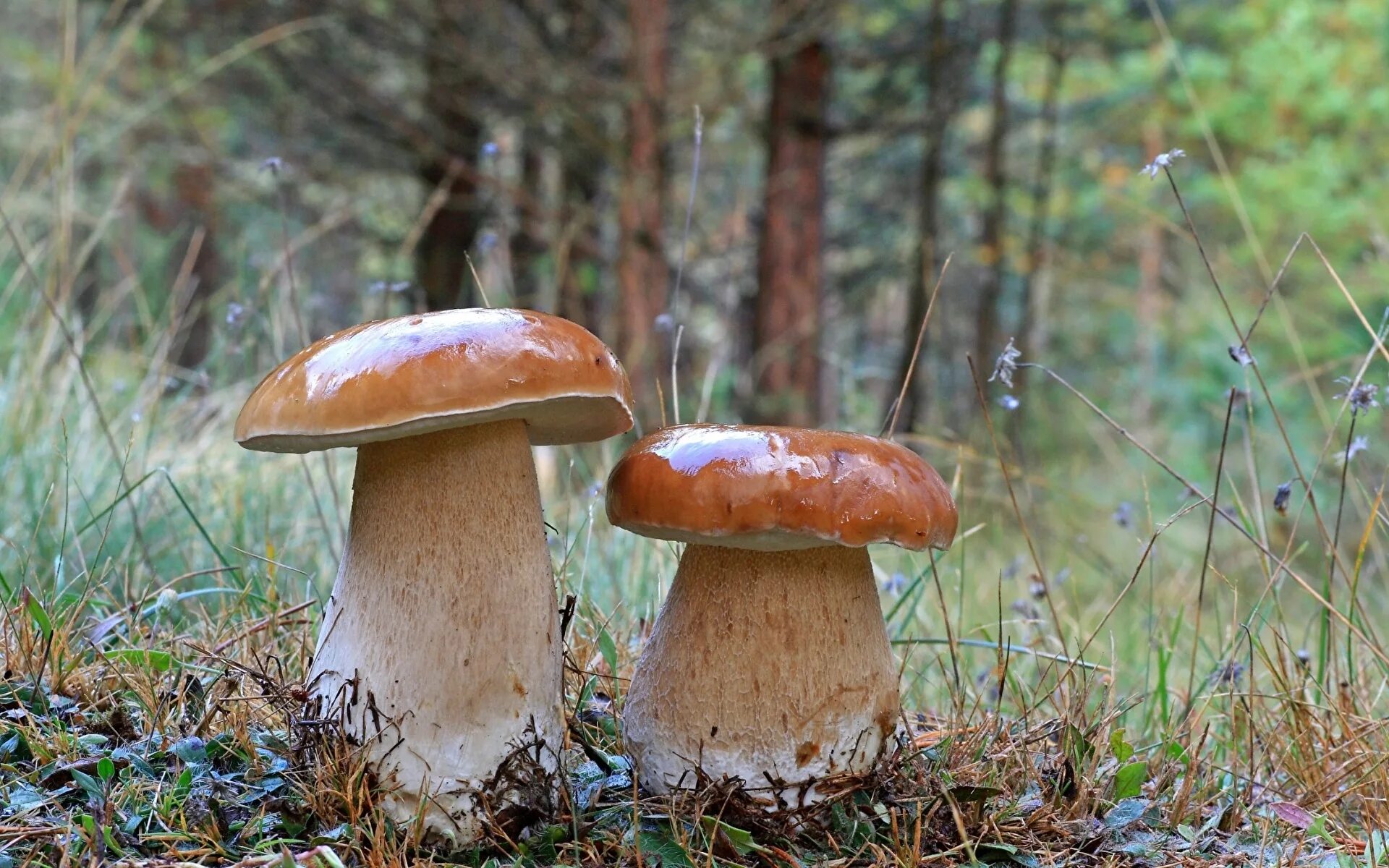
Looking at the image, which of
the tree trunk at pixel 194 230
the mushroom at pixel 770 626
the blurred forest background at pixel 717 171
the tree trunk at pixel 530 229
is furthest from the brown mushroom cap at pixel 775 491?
the tree trunk at pixel 194 230

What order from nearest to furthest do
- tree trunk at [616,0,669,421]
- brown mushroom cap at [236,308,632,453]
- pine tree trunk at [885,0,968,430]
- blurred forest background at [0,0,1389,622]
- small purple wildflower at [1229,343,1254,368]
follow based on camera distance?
brown mushroom cap at [236,308,632,453], small purple wildflower at [1229,343,1254,368], blurred forest background at [0,0,1389,622], tree trunk at [616,0,669,421], pine tree trunk at [885,0,968,430]

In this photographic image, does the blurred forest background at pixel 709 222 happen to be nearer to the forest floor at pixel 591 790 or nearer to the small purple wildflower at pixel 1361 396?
the small purple wildflower at pixel 1361 396

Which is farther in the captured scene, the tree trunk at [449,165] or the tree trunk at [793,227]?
the tree trunk at [793,227]

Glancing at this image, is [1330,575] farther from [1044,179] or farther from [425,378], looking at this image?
[1044,179]

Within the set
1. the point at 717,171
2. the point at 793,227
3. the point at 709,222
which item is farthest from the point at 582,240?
the point at 709,222

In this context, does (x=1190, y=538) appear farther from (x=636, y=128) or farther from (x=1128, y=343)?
(x=1128, y=343)

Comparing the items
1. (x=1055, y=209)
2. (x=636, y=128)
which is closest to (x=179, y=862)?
(x=636, y=128)

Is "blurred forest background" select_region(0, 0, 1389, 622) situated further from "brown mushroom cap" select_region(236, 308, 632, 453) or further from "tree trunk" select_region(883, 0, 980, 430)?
"brown mushroom cap" select_region(236, 308, 632, 453)

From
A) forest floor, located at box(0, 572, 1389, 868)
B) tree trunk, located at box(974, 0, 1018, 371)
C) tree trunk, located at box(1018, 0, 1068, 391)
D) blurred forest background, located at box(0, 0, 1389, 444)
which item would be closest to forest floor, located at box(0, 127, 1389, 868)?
forest floor, located at box(0, 572, 1389, 868)
